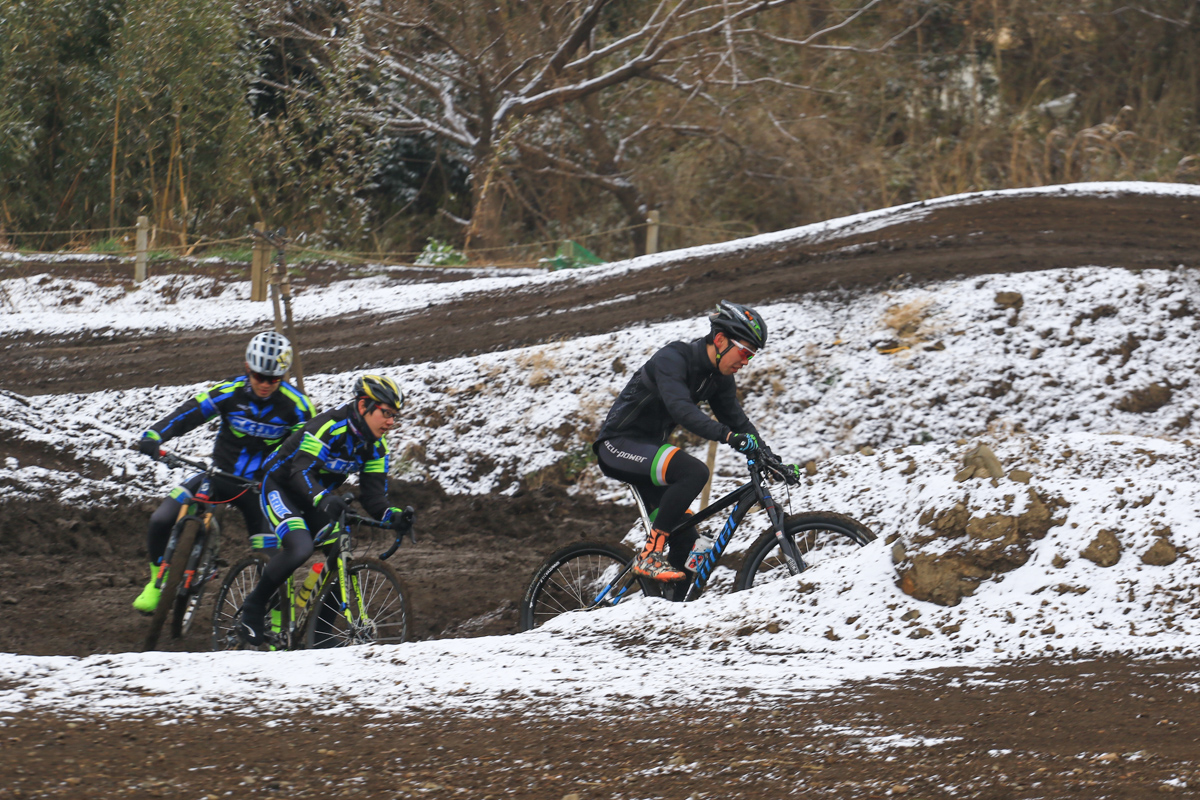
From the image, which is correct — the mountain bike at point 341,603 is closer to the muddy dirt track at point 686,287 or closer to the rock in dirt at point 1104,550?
the rock in dirt at point 1104,550

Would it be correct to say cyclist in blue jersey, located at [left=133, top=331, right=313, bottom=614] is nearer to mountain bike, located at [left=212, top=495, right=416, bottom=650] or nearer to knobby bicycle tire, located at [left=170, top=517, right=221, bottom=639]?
knobby bicycle tire, located at [left=170, top=517, right=221, bottom=639]

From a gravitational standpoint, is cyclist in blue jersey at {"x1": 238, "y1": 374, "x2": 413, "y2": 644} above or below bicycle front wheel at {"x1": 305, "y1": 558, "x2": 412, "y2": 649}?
above

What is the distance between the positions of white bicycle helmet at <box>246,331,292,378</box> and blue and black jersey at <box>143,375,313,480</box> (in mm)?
235

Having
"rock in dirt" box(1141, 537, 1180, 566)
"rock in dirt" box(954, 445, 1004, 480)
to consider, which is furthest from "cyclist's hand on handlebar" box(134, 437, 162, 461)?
"rock in dirt" box(1141, 537, 1180, 566)

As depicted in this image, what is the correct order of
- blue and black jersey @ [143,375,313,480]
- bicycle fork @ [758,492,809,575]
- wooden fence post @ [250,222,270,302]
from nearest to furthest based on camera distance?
bicycle fork @ [758,492,809,575]
blue and black jersey @ [143,375,313,480]
wooden fence post @ [250,222,270,302]

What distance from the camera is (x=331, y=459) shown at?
6887 millimetres

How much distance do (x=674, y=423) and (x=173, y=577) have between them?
3.28m

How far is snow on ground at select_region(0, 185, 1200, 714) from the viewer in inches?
206

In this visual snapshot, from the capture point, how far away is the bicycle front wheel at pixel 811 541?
652 centimetres

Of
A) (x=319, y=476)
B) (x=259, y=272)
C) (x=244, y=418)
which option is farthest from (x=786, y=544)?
(x=259, y=272)

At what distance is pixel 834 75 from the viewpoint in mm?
24719

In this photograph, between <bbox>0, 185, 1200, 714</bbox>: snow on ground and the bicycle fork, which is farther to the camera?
the bicycle fork

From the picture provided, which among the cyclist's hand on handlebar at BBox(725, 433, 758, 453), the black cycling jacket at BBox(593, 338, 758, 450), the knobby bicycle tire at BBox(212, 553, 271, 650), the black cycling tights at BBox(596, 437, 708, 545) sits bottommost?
the knobby bicycle tire at BBox(212, 553, 271, 650)

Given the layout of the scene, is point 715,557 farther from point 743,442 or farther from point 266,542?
point 266,542
